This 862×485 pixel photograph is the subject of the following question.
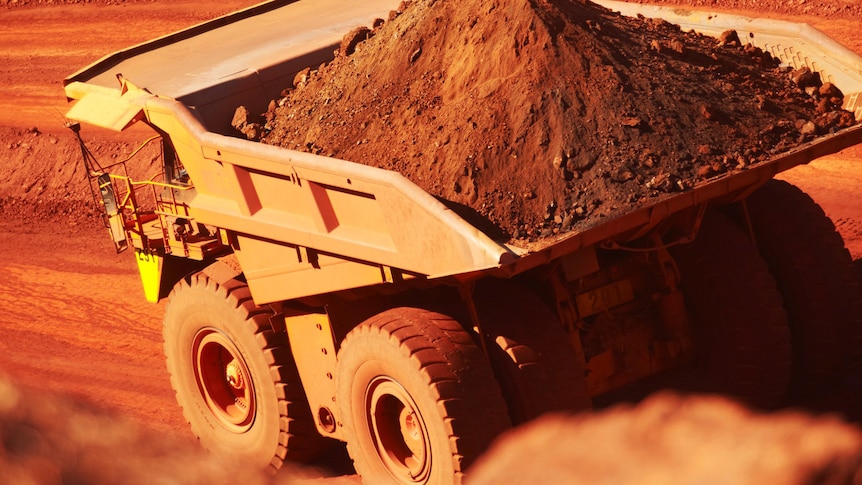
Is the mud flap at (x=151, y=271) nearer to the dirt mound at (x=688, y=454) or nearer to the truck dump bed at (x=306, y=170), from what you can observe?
the truck dump bed at (x=306, y=170)

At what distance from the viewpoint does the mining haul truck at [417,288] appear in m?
5.48

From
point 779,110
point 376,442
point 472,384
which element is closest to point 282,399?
point 376,442

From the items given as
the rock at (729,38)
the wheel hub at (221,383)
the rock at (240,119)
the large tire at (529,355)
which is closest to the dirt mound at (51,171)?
the wheel hub at (221,383)

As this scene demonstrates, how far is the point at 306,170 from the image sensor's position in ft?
19.2

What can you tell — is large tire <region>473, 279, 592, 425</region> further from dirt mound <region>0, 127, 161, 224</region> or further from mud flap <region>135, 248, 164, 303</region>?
dirt mound <region>0, 127, 161, 224</region>

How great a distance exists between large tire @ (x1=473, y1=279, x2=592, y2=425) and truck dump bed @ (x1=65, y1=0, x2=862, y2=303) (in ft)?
1.62

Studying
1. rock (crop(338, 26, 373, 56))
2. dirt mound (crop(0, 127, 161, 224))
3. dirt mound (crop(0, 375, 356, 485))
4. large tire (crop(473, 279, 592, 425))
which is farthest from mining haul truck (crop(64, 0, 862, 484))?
dirt mound (crop(0, 127, 161, 224))

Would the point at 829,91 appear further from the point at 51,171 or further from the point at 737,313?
the point at 51,171

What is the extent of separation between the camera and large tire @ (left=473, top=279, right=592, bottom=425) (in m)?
5.53

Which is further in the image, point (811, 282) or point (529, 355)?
point (811, 282)

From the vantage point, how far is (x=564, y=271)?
561 centimetres

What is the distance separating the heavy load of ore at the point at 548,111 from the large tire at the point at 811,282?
2.38 feet

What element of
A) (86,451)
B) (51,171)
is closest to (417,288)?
(86,451)

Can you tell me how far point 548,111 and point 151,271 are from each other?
11.2 feet
